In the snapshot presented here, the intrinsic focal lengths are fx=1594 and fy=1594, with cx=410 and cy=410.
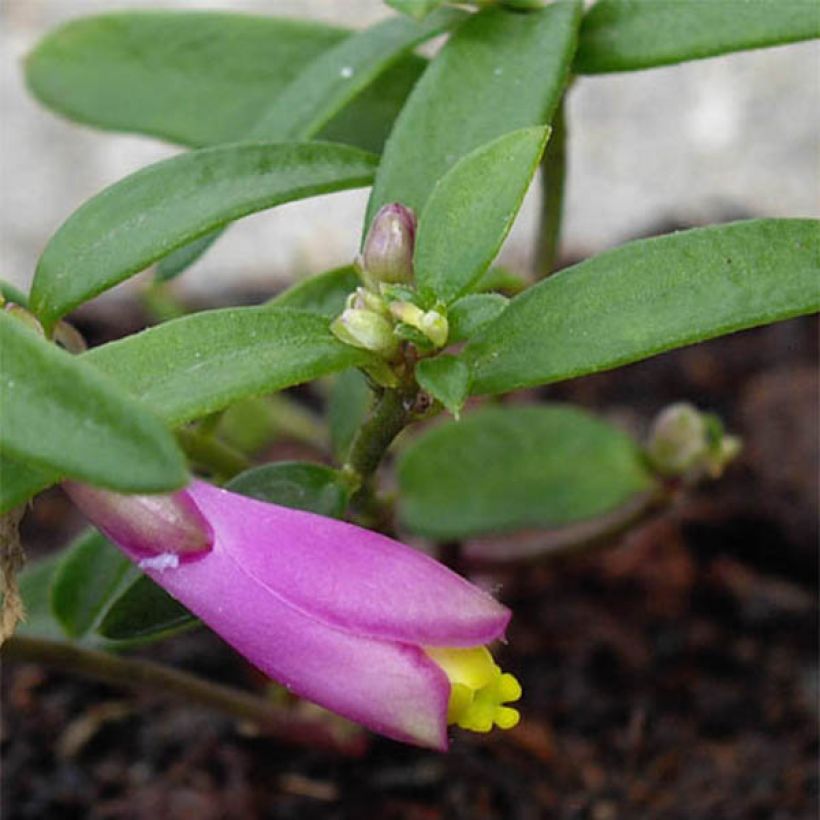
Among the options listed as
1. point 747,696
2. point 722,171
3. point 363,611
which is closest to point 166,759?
point 747,696

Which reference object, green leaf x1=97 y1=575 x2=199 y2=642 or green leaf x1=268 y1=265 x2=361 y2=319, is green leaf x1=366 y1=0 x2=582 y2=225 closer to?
green leaf x1=268 y1=265 x2=361 y2=319

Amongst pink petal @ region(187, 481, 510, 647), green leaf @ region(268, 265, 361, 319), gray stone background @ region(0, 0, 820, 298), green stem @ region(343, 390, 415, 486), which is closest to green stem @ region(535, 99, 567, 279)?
green leaf @ region(268, 265, 361, 319)

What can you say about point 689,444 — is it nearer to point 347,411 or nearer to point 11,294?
point 347,411

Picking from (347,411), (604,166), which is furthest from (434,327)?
(604,166)

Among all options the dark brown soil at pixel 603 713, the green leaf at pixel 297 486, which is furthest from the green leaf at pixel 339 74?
the dark brown soil at pixel 603 713

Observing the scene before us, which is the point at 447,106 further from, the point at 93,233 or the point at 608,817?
the point at 608,817

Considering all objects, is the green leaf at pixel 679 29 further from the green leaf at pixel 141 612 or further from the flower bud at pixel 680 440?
the green leaf at pixel 141 612
